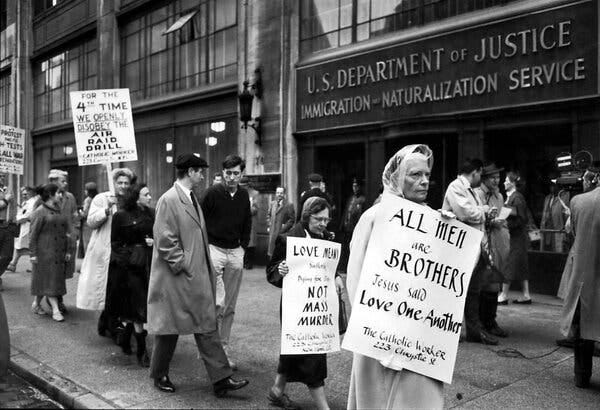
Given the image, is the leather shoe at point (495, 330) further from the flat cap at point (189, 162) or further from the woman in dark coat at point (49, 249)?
the woman in dark coat at point (49, 249)

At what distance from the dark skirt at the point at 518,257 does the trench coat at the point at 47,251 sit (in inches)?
250

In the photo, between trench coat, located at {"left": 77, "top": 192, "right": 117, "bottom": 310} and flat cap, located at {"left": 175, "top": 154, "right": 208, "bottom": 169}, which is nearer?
flat cap, located at {"left": 175, "top": 154, "right": 208, "bottom": 169}

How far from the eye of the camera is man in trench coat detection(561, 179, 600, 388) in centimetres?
509

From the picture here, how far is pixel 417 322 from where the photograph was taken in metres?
3.20

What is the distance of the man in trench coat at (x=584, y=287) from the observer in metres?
5.09

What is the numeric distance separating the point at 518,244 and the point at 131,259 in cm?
569

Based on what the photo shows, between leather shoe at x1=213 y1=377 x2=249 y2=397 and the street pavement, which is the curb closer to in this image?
the street pavement

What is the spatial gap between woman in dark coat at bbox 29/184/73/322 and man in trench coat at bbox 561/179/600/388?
6289 millimetres

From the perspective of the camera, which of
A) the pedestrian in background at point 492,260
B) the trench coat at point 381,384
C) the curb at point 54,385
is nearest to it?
the trench coat at point 381,384

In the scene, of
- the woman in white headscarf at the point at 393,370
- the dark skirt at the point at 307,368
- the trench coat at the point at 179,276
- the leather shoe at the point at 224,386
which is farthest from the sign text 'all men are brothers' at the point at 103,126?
the woman in white headscarf at the point at 393,370

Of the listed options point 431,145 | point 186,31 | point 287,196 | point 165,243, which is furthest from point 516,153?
point 186,31

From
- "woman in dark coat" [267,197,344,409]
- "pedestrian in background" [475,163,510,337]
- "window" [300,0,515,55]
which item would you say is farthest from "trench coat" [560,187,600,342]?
"window" [300,0,515,55]

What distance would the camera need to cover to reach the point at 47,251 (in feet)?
27.3

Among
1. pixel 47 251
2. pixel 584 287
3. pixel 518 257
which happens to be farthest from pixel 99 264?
pixel 518 257
